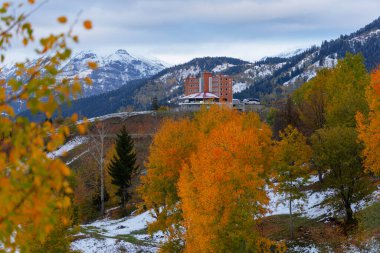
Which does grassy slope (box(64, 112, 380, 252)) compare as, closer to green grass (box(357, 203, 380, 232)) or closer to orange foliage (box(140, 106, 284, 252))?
green grass (box(357, 203, 380, 232))

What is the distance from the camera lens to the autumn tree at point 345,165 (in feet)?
85.9

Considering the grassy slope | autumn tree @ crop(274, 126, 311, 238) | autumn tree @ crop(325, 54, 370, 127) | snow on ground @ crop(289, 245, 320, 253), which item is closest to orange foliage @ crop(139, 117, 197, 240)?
the grassy slope

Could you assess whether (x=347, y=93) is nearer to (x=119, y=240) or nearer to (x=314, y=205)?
(x=314, y=205)

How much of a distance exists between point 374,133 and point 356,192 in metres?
4.40

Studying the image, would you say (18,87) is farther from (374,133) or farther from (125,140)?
(125,140)

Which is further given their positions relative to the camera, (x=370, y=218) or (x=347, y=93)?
(x=347, y=93)

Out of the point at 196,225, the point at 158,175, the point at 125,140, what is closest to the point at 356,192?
the point at 196,225

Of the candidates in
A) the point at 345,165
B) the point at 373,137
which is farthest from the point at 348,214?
the point at 373,137

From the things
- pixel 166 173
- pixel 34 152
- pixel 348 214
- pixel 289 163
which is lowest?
pixel 348 214

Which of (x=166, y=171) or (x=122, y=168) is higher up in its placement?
(x=166, y=171)

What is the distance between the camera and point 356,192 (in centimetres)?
2647

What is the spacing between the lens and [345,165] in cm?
2625

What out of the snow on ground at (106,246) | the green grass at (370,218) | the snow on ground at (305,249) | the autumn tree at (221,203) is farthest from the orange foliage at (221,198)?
the green grass at (370,218)

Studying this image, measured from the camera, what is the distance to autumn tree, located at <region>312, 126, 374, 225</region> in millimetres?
26188
